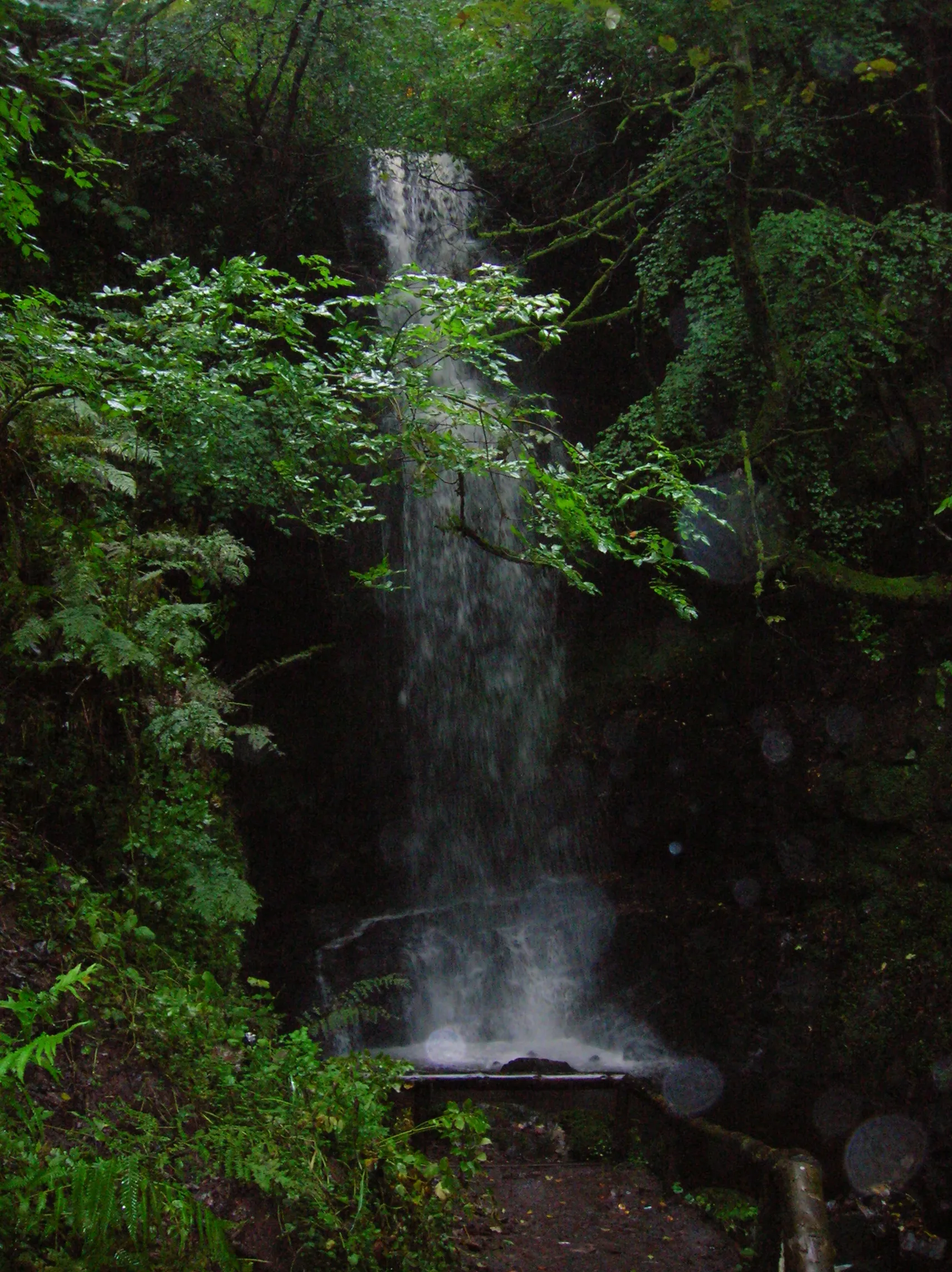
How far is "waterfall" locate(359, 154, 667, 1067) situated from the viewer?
9359mm

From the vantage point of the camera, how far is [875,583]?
26.9 ft

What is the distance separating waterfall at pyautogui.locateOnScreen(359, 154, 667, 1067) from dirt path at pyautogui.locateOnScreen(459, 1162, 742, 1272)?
3189 millimetres

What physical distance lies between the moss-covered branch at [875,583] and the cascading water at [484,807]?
3216 mm

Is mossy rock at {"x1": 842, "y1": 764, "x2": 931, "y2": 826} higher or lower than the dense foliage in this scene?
lower

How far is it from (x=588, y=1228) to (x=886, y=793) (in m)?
4.70

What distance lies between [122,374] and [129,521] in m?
1.06

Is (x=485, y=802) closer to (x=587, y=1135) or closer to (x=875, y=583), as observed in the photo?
(x=587, y=1135)

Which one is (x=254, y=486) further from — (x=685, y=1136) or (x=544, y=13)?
(x=544, y=13)

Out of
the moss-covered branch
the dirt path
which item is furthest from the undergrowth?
the moss-covered branch

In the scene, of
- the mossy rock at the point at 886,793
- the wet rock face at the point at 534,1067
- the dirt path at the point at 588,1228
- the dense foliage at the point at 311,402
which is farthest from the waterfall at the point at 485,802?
the dirt path at the point at 588,1228

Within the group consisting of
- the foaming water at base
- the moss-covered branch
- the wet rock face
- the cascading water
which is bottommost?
the foaming water at base

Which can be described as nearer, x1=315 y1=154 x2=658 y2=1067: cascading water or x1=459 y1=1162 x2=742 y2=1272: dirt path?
x1=459 y1=1162 x2=742 y2=1272: dirt path

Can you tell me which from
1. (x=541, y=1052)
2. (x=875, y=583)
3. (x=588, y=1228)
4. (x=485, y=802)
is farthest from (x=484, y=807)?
(x=588, y=1228)

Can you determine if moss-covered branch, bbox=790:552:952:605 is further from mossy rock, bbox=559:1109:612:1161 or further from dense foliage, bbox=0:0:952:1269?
mossy rock, bbox=559:1109:612:1161
